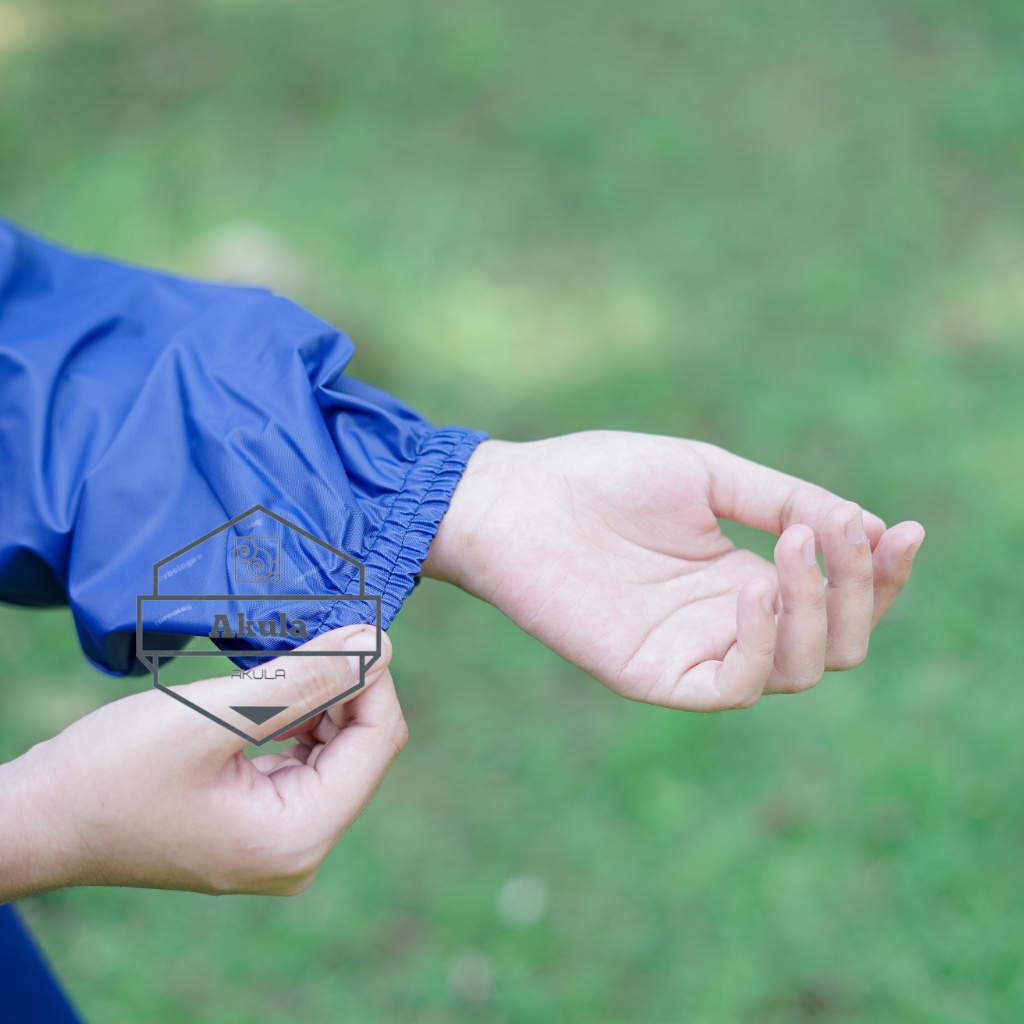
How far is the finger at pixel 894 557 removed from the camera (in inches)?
64.5

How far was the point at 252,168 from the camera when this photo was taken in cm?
473

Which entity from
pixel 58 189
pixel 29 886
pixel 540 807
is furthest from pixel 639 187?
pixel 29 886

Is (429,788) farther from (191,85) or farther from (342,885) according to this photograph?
(191,85)

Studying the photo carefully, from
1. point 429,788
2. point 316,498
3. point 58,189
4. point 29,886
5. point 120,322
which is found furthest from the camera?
point 58,189

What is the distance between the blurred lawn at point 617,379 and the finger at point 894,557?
4.44ft

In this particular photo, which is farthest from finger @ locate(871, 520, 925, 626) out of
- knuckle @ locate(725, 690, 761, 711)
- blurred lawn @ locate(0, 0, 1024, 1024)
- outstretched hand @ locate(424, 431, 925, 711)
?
blurred lawn @ locate(0, 0, 1024, 1024)

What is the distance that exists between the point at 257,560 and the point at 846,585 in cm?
91

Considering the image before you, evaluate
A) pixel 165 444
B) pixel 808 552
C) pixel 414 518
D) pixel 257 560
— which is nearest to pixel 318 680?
pixel 257 560

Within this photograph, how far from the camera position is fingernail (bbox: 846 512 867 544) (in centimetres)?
157

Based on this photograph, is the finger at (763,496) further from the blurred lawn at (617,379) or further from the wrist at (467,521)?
the blurred lawn at (617,379)

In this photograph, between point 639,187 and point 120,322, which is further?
point 639,187

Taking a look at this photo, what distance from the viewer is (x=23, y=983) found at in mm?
1521

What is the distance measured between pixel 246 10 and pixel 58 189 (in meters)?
1.53
